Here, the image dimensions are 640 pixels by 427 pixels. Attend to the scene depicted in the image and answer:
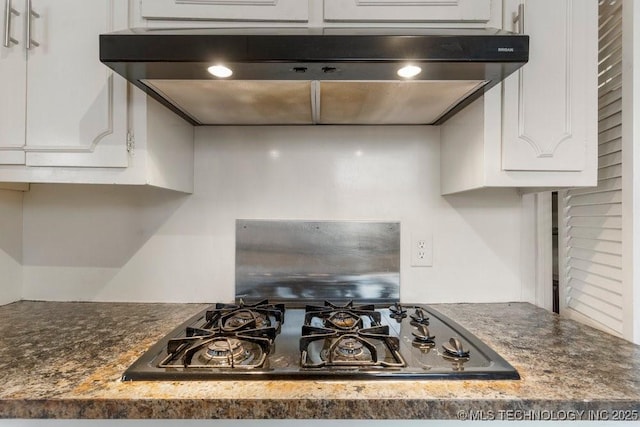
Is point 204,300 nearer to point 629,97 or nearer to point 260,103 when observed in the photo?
point 260,103

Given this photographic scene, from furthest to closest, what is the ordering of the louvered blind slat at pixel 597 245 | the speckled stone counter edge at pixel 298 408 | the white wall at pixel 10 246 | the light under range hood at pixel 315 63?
the white wall at pixel 10 246
the louvered blind slat at pixel 597 245
the light under range hood at pixel 315 63
the speckled stone counter edge at pixel 298 408

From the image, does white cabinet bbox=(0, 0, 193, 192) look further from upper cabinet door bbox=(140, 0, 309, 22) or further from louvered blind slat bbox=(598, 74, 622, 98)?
louvered blind slat bbox=(598, 74, 622, 98)

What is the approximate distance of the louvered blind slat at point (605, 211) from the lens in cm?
105

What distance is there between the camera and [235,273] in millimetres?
1371

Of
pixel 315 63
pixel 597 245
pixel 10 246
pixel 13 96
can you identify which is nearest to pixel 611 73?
pixel 597 245

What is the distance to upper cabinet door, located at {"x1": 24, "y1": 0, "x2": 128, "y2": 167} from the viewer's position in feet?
3.31

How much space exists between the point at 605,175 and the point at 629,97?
0.23 m

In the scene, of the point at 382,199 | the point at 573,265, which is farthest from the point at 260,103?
the point at 573,265

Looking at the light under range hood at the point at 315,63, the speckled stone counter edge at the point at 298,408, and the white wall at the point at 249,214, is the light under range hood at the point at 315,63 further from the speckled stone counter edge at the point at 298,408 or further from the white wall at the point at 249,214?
the speckled stone counter edge at the point at 298,408

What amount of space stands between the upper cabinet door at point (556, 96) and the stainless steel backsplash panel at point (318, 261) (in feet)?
1.76

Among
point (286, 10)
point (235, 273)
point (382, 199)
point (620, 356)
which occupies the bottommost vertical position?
point (620, 356)

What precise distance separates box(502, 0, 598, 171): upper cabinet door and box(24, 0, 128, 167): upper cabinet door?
1102 millimetres

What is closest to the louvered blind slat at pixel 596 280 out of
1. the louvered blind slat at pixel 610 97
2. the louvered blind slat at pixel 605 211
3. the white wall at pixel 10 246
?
the louvered blind slat at pixel 605 211

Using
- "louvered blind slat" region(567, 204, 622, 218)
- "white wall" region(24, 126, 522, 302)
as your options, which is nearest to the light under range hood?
"white wall" region(24, 126, 522, 302)
